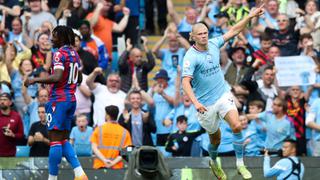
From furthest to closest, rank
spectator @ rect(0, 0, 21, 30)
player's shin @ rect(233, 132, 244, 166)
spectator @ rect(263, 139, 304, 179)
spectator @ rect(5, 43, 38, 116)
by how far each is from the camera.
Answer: spectator @ rect(0, 0, 21, 30)
spectator @ rect(5, 43, 38, 116)
spectator @ rect(263, 139, 304, 179)
player's shin @ rect(233, 132, 244, 166)

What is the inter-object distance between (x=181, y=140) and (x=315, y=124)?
2.53 m

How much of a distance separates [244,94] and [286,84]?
2.77 feet

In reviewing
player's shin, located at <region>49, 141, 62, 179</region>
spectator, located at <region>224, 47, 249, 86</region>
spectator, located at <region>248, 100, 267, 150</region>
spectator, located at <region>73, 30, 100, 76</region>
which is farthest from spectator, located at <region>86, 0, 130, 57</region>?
player's shin, located at <region>49, 141, 62, 179</region>

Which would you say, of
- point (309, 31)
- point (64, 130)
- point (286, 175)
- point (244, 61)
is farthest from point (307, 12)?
point (64, 130)

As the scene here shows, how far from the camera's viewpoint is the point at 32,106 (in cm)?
2122

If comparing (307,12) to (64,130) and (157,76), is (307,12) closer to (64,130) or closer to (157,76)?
(157,76)

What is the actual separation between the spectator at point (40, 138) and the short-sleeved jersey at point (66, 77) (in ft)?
14.3

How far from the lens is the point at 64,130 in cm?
1582

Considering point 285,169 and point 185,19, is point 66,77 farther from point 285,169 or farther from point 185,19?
point 185,19

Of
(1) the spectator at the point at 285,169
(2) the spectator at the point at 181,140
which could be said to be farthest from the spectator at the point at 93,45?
(1) the spectator at the point at 285,169

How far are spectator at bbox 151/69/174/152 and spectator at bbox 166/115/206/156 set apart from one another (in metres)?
0.74

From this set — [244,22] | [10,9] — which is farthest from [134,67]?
[244,22]

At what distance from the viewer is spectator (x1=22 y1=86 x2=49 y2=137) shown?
20.7 metres

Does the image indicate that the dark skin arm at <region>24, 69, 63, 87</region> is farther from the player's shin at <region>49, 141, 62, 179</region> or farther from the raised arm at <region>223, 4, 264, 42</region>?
the raised arm at <region>223, 4, 264, 42</region>
